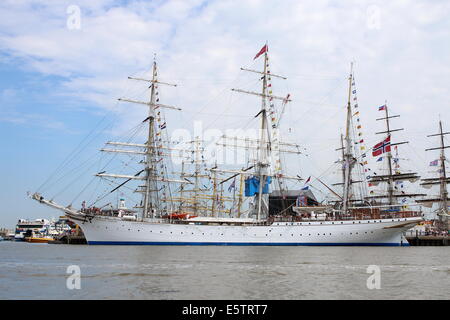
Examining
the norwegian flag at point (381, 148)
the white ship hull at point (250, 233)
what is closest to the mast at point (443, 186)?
the norwegian flag at point (381, 148)

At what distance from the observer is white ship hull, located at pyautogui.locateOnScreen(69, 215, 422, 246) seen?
69.6 meters

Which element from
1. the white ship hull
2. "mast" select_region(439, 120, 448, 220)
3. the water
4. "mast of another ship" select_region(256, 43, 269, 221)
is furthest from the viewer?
"mast" select_region(439, 120, 448, 220)

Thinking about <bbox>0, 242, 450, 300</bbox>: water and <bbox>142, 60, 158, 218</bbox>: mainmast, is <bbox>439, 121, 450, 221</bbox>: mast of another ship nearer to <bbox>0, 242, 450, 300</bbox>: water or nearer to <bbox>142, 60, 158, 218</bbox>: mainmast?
<bbox>142, 60, 158, 218</bbox>: mainmast

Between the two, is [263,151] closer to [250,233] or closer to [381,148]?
[250,233]

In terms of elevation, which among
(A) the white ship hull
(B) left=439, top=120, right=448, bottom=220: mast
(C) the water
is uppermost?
(B) left=439, top=120, right=448, bottom=220: mast

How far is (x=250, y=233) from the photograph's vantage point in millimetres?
72562

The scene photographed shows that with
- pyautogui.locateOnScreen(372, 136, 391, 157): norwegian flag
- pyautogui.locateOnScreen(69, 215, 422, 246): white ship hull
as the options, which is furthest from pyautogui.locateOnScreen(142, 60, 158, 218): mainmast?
pyautogui.locateOnScreen(372, 136, 391, 157): norwegian flag

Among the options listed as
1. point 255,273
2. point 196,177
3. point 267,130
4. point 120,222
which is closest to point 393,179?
point 267,130

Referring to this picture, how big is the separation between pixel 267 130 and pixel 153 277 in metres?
54.4

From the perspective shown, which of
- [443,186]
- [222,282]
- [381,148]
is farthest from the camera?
[443,186]

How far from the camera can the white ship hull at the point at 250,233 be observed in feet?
228

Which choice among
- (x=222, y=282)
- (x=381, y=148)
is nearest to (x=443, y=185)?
(x=381, y=148)
